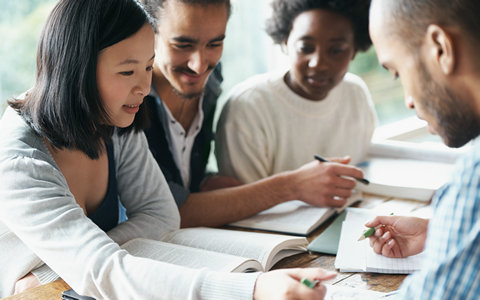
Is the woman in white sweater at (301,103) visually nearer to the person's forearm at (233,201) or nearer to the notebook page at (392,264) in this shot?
the person's forearm at (233,201)

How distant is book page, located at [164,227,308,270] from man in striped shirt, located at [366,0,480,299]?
0.46 m

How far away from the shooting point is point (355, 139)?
224cm

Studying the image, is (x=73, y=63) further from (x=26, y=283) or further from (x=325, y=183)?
(x=325, y=183)

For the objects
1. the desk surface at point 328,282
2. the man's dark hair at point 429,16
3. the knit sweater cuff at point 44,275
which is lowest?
the knit sweater cuff at point 44,275

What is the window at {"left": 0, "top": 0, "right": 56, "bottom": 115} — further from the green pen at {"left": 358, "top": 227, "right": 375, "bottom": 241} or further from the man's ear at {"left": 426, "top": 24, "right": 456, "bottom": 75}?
the man's ear at {"left": 426, "top": 24, "right": 456, "bottom": 75}

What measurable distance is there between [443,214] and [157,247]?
27.2 inches

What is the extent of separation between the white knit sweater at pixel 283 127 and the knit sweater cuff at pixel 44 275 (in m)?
0.85

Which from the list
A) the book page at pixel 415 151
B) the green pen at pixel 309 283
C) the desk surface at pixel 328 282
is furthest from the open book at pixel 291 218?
Result: the green pen at pixel 309 283

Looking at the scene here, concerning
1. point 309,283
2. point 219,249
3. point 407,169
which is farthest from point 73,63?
point 407,169

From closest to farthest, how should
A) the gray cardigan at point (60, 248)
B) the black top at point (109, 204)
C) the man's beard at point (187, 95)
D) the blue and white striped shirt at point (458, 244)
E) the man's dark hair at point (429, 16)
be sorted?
the blue and white striped shirt at point (458, 244) < the man's dark hair at point (429, 16) < the gray cardigan at point (60, 248) < the black top at point (109, 204) < the man's beard at point (187, 95)

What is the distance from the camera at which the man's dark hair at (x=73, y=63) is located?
1.16m

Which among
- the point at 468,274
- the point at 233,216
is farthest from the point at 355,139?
the point at 468,274

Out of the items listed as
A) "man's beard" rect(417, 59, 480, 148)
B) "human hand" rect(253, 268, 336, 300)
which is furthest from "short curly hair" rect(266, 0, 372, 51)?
"human hand" rect(253, 268, 336, 300)

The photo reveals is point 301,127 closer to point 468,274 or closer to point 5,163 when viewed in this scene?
point 5,163
